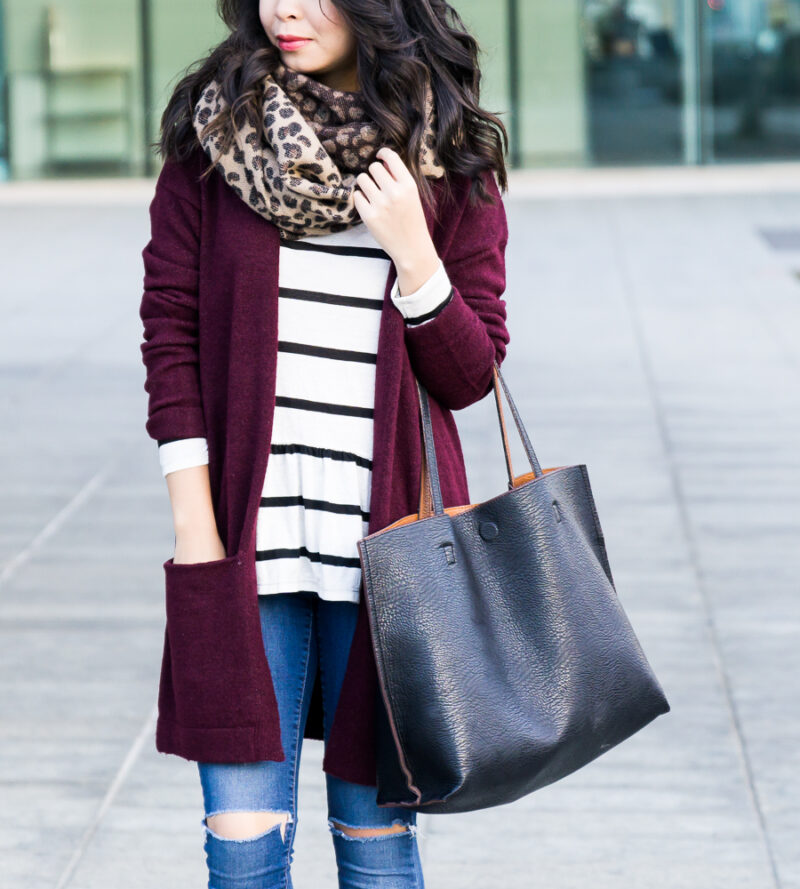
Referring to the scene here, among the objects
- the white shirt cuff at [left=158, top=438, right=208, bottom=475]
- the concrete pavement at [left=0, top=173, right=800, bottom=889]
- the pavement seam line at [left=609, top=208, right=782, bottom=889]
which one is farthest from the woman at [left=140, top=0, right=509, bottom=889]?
the pavement seam line at [left=609, top=208, right=782, bottom=889]

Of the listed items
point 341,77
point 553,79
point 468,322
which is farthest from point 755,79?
point 468,322

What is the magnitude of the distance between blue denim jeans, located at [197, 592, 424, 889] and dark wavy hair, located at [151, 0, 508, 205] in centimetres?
62

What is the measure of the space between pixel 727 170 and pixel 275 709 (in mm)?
20408

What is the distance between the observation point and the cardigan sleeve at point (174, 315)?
6.79 feet

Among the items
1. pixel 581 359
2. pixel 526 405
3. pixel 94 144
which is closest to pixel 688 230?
pixel 581 359

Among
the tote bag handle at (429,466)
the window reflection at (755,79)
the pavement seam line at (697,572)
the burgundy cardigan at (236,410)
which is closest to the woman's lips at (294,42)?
the burgundy cardigan at (236,410)

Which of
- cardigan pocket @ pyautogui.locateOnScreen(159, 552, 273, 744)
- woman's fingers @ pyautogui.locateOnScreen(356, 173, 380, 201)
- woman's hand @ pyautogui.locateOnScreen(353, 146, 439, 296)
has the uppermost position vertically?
woman's fingers @ pyautogui.locateOnScreen(356, 173, 380, 201)

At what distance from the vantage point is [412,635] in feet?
6.29

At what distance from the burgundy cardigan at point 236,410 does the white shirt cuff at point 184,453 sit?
1 centimetres

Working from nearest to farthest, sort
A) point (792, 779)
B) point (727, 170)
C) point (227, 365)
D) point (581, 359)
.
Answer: point (227, 365)
point (792, 779)
point (581, 359)
point (727, 170)

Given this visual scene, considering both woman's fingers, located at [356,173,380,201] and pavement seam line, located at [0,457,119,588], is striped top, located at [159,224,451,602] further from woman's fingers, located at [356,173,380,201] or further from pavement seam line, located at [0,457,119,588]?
pavement seam line, located at [0,457,119,588]

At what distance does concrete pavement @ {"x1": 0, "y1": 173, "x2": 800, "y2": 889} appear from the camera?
3.35m

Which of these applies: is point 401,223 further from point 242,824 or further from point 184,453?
point 242,824

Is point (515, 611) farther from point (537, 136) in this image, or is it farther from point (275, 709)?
point (537, 136)
